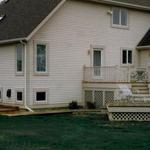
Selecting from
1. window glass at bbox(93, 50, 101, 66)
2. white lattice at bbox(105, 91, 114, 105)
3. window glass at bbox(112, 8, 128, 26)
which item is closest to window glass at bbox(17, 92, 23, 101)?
white lattice at bbox(105, 91, 114, 105)

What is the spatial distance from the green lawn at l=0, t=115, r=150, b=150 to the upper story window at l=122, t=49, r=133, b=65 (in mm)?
7992

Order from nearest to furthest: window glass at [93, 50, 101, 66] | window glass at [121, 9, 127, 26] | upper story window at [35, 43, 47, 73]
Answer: upper story window at [35, 43, 47, 73] → window glass at [93, 50, 101, 66] → window glass at [121, 9, 127, 26]

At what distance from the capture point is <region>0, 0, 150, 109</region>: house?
23062 millimetres

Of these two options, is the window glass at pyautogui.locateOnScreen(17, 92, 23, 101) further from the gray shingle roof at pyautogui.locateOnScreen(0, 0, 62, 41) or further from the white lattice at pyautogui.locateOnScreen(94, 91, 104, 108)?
the white lattice at pyautogui.locateOnScreen(94, 91, 104, 108)

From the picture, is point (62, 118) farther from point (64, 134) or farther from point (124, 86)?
point (64, 134)

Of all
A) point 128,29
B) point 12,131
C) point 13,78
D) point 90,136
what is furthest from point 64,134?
point 128,29

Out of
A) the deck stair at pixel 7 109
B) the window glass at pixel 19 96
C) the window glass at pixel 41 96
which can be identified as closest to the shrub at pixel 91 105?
the window glass at pixel 41 96

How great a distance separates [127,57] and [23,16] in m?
6.95

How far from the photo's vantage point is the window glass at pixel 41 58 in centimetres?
2331

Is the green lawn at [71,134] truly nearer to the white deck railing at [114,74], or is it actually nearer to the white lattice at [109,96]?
the white lattice at [109,96]

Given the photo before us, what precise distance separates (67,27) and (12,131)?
10.3 metres

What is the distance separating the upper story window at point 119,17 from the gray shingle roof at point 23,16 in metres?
4.41

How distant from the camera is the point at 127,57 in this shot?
89.8 feet

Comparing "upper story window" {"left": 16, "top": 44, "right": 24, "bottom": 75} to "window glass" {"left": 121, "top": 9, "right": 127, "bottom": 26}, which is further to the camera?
"window glass" {"left": 121, "top": 9, "right": 127, "bottom": 26}
